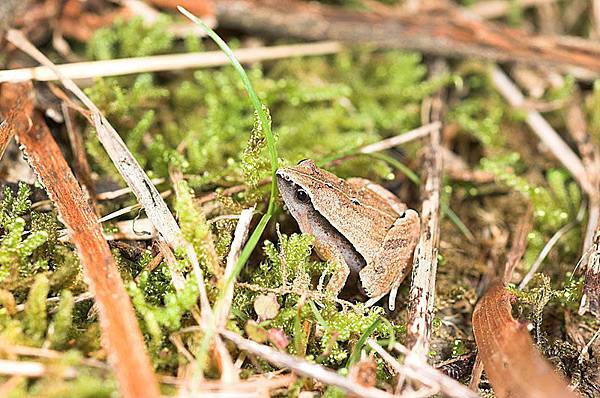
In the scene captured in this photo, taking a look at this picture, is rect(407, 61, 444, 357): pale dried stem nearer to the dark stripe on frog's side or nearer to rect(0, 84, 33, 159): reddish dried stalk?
the dark stripe on frog's side

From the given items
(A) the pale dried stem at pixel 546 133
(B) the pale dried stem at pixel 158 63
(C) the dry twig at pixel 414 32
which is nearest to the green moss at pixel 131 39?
(B) the pale dried stem at pixel 158 63

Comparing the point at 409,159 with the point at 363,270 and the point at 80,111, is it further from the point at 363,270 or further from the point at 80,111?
the point at 80,111

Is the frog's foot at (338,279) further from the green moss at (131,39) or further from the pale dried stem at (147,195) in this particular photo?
the green moss at (131,39)

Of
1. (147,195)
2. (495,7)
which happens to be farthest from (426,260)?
(495,7)

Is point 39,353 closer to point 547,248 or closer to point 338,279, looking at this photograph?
point 338,279

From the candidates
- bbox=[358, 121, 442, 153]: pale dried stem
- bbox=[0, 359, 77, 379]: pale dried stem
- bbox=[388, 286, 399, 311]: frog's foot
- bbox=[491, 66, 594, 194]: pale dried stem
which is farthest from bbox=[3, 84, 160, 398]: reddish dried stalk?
bbox=[491, 66, 594, 194]: pale dried stem

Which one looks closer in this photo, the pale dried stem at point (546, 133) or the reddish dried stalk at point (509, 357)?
the reddish dried stalk at point (509, 357)
